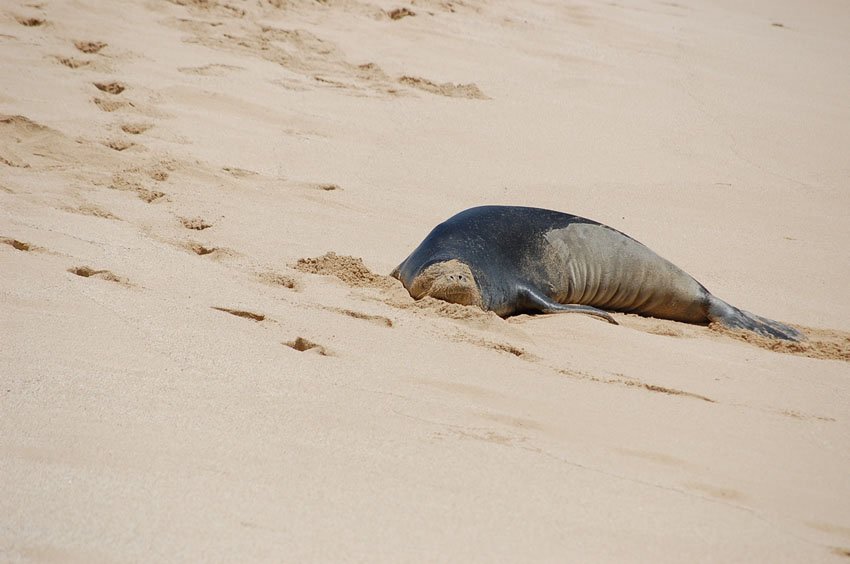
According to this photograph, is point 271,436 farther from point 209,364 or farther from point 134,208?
point 134,208

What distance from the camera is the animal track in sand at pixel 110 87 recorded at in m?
6.41

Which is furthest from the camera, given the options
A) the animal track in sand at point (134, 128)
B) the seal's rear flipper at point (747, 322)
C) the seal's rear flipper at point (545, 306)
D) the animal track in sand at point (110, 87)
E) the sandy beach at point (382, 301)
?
the animal track in sand at point (110, 87)

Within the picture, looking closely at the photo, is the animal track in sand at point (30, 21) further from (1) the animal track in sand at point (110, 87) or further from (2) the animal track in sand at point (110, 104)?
(2) the animal track in sand at point (110, 104)

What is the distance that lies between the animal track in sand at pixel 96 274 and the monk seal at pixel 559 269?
1.29 metres

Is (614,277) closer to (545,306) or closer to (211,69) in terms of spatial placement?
(545,306)

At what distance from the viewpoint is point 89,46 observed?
7012mm

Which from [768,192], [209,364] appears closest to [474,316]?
[209,364]

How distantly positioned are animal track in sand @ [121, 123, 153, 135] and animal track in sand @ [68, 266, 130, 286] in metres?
2.55

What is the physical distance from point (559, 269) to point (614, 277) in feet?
1.12

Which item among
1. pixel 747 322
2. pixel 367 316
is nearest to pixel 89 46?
pixel 367 316

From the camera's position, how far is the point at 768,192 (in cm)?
668

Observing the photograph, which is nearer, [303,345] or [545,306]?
[303,345]

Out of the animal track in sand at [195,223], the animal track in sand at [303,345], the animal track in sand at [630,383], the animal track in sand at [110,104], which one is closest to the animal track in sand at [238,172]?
the animal track in sand at [195,223]

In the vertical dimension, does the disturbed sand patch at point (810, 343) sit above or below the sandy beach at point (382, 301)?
below
